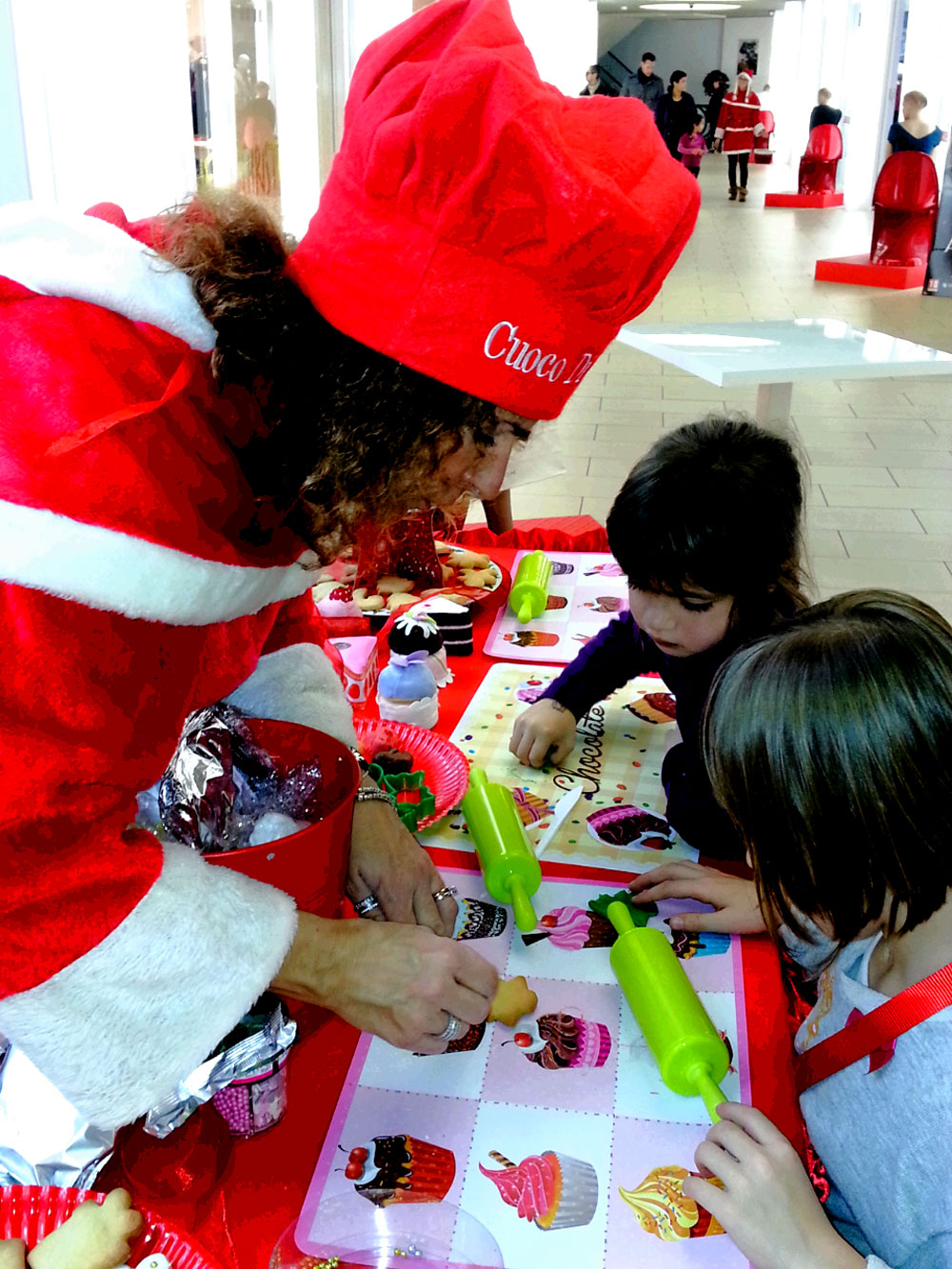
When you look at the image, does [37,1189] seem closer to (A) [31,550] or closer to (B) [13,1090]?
(B) [13,1090]

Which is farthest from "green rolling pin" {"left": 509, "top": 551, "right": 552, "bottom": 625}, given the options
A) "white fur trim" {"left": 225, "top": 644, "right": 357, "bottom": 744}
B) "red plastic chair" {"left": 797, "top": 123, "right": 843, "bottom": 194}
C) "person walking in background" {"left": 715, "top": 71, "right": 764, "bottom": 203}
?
"person walking in background" {"left": 715, "top": 71, "right": 764, "bottom": 203}

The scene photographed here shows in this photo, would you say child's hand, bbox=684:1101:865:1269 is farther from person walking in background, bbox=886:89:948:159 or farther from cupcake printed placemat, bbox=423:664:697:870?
person walking in background, bbox=886:89:948:159

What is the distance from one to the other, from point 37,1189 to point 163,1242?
9cm

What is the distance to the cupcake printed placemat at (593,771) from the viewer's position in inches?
43.6

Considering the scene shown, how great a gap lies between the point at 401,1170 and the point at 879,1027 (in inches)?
13.3

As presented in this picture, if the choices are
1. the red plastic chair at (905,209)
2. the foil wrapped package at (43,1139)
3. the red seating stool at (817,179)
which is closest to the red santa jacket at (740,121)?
the red seating stool at (817,179)

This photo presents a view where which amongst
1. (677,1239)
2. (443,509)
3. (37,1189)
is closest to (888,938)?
(677,1239)

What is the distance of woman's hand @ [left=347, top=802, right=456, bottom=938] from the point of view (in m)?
0.92

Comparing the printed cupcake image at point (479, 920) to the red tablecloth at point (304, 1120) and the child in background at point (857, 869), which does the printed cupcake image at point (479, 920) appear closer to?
the red tablecloth at point (304, 1120)

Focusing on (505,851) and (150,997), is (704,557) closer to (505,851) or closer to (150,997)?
(505,851)

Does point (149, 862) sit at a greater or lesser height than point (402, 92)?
lesser

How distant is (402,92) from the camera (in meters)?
0.65

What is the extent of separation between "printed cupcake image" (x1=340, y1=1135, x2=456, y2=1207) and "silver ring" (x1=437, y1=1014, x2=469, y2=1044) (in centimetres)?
7

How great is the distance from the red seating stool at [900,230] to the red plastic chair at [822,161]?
397 centimetres
